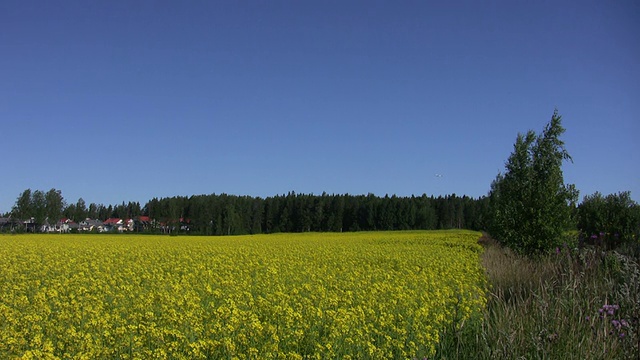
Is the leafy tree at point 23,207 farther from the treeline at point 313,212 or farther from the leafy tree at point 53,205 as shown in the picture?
the treeline at point 313,212

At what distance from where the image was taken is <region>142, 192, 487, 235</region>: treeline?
3701 inches

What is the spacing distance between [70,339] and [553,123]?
59.5ft

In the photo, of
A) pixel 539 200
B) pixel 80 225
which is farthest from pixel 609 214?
pixel 80 225

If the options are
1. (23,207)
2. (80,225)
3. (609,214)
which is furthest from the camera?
(80,225)

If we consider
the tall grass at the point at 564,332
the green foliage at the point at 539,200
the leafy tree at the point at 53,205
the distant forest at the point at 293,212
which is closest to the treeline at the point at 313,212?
the distant forest at the point at 293,212

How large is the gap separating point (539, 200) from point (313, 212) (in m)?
82.8

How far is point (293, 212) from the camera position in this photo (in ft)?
334

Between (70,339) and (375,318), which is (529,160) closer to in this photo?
(375,318)

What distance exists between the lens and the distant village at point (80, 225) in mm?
90812

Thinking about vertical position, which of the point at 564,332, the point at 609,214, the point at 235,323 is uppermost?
the point at 609,214

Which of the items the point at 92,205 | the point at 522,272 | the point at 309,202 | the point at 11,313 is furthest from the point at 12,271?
the point at 92,205

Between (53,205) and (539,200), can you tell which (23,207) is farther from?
(539,200)

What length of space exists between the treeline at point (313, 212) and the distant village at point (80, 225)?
6.55ft

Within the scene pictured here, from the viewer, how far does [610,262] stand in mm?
7906
